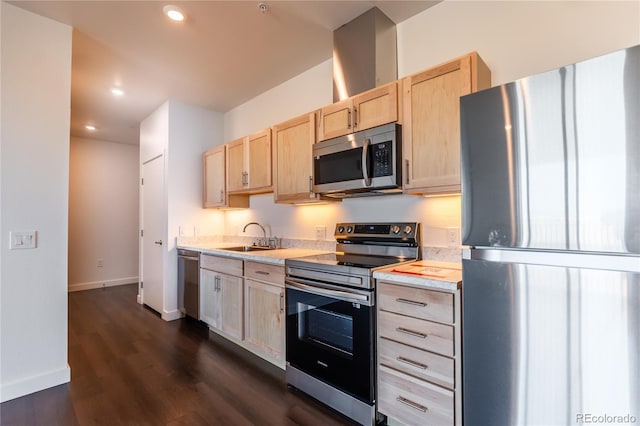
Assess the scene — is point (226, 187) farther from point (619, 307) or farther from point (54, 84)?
point (619, 307)

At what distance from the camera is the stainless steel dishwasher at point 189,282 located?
11.3 feet

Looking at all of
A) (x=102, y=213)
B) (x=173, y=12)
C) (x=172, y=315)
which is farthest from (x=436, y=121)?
(x=102, y=213)

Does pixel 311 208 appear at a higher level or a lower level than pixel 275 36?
lower

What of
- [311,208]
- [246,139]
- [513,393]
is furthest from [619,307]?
[246,139]

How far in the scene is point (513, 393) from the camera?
119cm

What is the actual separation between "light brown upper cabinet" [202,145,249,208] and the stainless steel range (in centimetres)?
174

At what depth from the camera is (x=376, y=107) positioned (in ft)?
7.03

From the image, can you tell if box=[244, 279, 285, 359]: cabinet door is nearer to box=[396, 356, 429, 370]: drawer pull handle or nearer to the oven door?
the oven door

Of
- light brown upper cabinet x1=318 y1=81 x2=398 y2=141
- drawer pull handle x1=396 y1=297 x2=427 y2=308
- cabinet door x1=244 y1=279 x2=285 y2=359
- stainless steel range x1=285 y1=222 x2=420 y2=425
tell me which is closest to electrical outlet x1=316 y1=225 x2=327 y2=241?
stainless steel range x1=285 y1=222 x2=420 y2=425

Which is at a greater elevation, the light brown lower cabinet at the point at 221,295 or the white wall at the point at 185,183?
the white wall at the point at 185,183

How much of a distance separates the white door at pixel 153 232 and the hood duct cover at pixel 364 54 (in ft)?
8.79

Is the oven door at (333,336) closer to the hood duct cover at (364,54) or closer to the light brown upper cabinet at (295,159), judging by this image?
the light brown upper cabinet at (295,159)

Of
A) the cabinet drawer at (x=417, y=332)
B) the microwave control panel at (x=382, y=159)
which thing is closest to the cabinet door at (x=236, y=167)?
the microwave control panel at (x=382, y=159)

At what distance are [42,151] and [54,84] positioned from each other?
512mm
